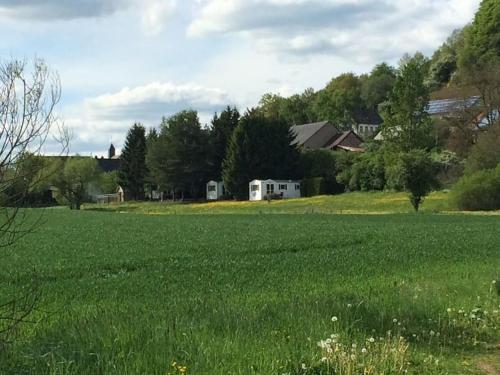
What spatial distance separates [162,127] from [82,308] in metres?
104

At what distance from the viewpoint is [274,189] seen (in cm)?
9650

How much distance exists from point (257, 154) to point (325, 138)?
2978 centimetres

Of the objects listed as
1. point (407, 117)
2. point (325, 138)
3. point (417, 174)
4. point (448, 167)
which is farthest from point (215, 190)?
point (417, 174)

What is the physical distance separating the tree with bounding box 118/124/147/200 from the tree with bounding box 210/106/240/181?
17.9m

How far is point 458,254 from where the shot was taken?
2094cm

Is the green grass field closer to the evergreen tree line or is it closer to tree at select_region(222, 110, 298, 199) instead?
the evergreen tree line

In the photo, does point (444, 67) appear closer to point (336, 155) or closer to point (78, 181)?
point (336, 155)

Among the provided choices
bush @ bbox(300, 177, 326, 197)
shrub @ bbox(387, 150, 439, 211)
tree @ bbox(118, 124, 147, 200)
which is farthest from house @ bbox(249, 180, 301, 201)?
shrub @ bbox(387, 150, 439, 211)

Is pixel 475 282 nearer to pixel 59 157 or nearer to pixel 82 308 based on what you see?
pixel 82 308

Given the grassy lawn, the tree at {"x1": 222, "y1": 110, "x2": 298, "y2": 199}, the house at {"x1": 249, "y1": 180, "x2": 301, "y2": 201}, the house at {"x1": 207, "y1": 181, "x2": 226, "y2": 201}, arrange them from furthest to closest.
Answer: the house at {"x1": 207, "y1": 181, "x2": 226, "y2": 201} < the tree at {"x1": 222, "y1": 110, "x2": 298, "y2": 199} < the house at {"x1": 249, "y1": 180, "x2": 301, "y2": 201} < the grassy lawn

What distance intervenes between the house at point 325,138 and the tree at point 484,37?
969 inches

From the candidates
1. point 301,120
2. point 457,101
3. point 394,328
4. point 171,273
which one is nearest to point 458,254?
point 171,273

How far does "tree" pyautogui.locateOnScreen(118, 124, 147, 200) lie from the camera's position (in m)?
120

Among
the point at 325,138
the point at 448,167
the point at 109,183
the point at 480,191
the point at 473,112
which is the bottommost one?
the point at 480,191
